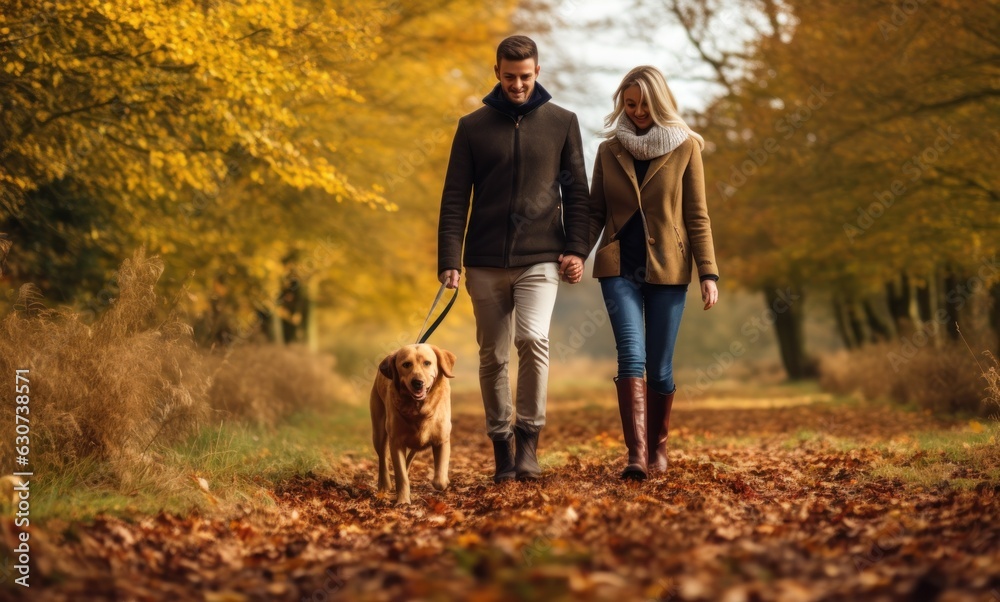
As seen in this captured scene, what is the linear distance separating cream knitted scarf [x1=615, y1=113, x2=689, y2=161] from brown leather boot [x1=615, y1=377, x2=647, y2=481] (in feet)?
4.69

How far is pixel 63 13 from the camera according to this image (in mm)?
7207

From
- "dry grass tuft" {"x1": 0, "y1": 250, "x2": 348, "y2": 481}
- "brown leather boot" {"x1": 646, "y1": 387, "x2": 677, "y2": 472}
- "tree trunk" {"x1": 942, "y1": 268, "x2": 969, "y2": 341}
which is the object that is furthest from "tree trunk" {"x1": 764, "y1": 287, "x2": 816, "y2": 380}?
"dry grass tuft" {"x1": 0, "y1": 250, "x2": 348, "y2": 481}

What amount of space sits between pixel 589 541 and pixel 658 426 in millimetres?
2412

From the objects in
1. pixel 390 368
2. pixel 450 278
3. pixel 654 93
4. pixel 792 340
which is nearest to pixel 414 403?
pixel 390 368

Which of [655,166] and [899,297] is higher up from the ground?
[655,166]

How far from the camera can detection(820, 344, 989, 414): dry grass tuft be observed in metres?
11.2

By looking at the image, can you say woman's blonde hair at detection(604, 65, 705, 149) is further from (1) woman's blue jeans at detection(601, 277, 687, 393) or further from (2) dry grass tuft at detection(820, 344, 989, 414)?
(2) dry grass tuft at detection(820, 344, 989, 414)

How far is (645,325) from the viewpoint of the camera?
6.24 m

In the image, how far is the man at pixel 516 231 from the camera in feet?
19.9

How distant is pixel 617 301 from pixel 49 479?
3408 mm

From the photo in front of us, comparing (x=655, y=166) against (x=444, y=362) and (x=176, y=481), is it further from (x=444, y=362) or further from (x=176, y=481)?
(x=176, y=481)

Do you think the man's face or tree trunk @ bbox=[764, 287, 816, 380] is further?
tree trunk @ bbox=[764, 287, 816, 380]

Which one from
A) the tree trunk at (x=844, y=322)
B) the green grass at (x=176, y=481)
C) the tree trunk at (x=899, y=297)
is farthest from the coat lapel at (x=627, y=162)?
the tree trunk at (x=844, y=322)

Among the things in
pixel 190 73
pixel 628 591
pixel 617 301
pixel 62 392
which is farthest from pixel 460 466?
pixel 628 591
